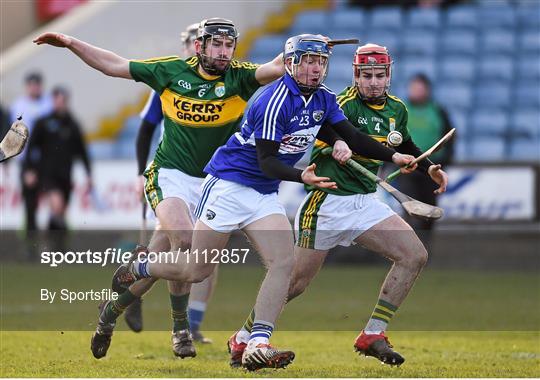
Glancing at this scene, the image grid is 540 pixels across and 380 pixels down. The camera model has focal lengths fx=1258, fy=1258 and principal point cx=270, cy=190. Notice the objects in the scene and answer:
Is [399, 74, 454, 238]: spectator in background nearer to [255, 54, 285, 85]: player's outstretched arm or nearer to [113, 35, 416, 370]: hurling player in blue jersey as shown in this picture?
[255, 54, 285, 85]: player's outstretched arm

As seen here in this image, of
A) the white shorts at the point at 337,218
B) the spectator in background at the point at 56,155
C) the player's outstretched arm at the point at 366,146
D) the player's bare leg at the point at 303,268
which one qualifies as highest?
the player's outstretched arm at the point at 366,146

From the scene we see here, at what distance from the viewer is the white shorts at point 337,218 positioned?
8.20 metres

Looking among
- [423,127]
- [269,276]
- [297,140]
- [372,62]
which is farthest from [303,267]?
[423,127]

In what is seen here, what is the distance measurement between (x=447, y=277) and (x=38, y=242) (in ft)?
16.6

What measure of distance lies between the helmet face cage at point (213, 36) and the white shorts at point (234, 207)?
0.86m

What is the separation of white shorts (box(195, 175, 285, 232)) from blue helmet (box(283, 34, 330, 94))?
2.37ft

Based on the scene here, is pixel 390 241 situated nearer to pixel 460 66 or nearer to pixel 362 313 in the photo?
pixel 362 313

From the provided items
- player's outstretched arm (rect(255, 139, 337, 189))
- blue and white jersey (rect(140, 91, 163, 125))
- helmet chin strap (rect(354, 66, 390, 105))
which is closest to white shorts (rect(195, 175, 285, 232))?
player's outstretched arm (rect(255, 139, 337, 189))

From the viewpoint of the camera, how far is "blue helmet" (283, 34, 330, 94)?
7547mm

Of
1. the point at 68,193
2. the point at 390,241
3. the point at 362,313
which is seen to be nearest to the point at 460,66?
the point at 68,193

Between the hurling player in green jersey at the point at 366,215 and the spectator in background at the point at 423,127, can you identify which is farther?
the spectator in background at the point at 423,127

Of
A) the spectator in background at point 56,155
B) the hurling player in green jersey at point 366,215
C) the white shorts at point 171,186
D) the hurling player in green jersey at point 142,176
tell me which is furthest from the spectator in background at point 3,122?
the hurling player in green jersey at point 366,215

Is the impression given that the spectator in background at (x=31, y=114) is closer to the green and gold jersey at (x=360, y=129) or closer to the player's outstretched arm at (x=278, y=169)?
the green and gold jersey at (x=360, y=129)

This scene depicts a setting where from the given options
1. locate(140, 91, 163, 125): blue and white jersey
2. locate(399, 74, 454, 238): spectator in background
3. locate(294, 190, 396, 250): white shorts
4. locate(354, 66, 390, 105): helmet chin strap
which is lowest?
locate(399, 74, 454, 238): spectator in background
